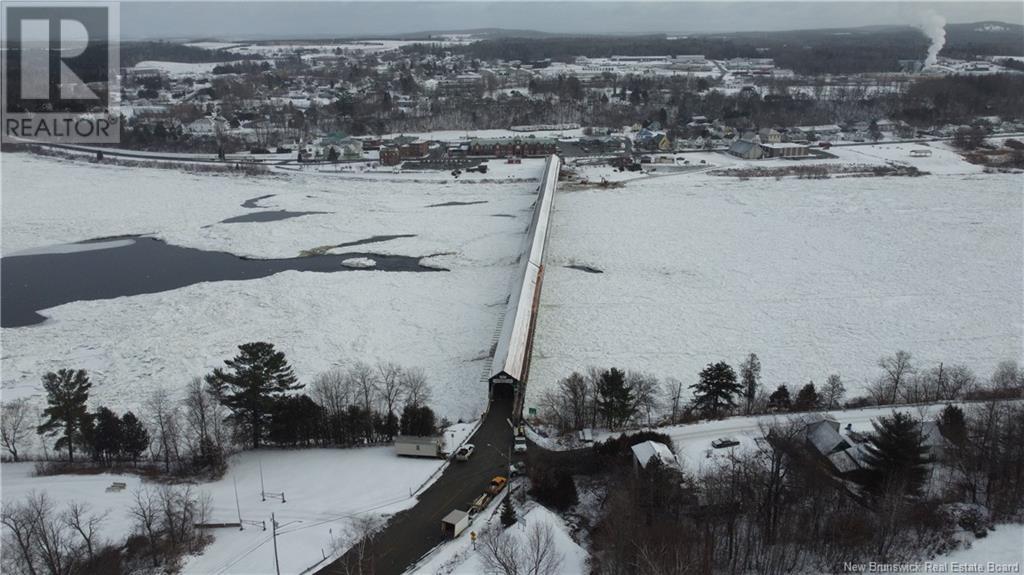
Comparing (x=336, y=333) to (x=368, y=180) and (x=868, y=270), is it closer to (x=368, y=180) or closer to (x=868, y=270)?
(x=868, y=270)

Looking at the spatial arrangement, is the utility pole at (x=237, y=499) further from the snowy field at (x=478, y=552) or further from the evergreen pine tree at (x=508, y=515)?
the evergreen pine tree at (x=508, y=515)

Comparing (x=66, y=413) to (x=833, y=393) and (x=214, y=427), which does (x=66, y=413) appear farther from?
(x=833, y=393)

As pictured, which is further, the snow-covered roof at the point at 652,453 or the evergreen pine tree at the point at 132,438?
the evergreen pine tree at the point at 132,438

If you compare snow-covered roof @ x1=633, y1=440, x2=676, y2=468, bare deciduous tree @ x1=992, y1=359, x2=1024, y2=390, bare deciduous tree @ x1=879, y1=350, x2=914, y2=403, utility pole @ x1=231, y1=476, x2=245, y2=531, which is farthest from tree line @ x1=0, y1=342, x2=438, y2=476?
bare deciduous tree @ x1=992, y1=359, x2=1024, y2=390

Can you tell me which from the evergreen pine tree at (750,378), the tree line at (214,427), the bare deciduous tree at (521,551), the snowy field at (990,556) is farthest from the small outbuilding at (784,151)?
the bare deciduous tree at (521,551)

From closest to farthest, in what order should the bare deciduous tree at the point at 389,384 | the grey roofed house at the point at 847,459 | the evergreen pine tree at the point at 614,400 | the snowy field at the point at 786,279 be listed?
1. the grey roofed house at the point at 847,459
2. the evergreen pine tree at the point at 614,400
3. the bare deciduous tree at the point at 389,384
4. the snowy field at the point at 786,279

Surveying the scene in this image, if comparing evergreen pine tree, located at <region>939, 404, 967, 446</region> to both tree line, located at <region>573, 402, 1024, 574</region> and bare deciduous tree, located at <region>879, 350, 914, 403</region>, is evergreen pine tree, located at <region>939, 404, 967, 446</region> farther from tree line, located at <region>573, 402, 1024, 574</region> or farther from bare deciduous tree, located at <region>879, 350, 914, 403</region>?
bare deciduous tree, located at <region>879, 350, 914, 403</region>
